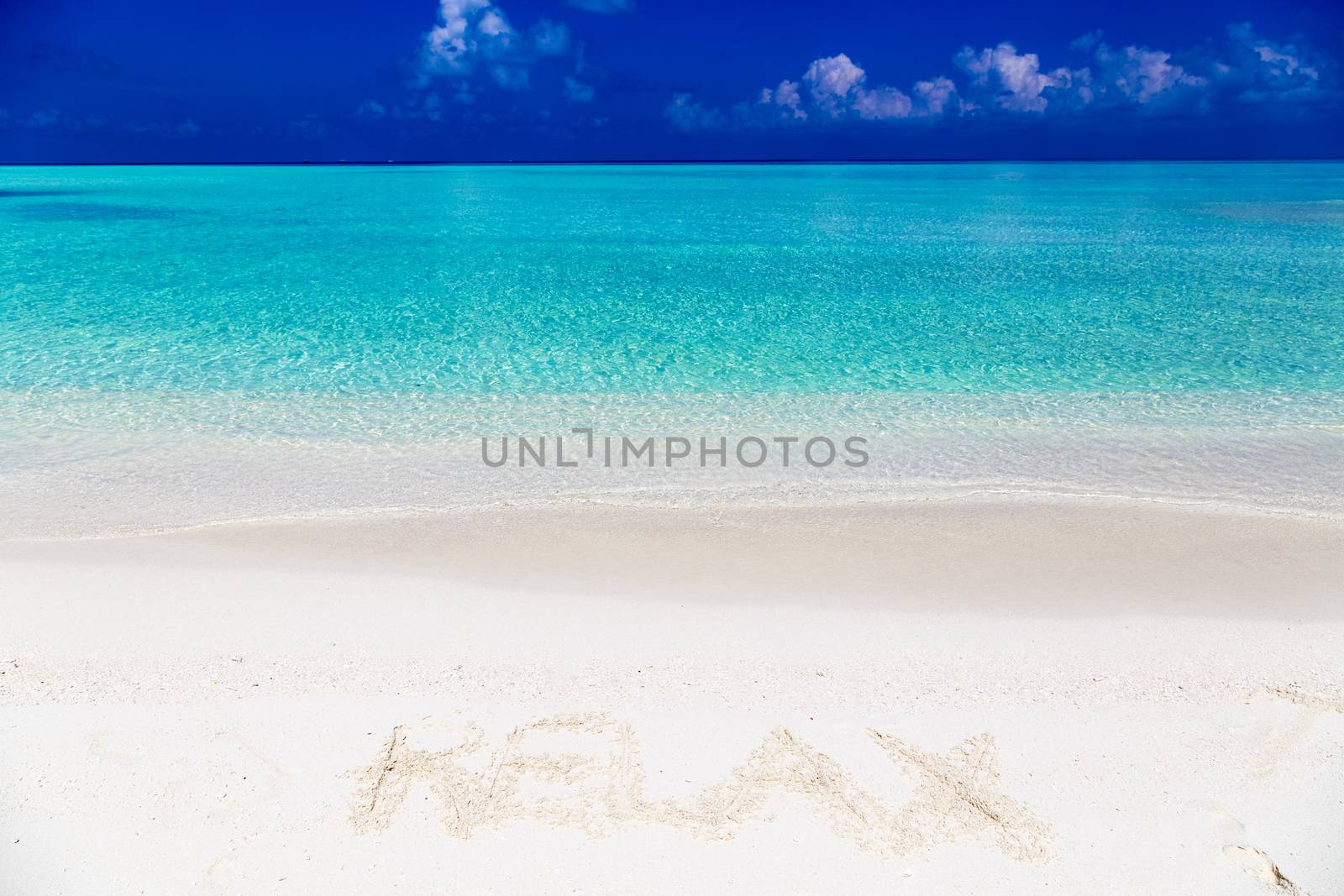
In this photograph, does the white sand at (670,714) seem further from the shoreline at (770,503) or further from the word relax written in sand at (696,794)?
the shoreline at (770,503)

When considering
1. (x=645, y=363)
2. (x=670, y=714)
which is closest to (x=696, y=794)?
(x=670, y=714)

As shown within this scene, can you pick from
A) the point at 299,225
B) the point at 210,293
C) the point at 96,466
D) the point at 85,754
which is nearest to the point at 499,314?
the point at 210,293

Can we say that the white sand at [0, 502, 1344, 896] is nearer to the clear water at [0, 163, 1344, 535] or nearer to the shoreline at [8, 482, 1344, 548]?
the shoreline at [8, 482, 1344, 548]

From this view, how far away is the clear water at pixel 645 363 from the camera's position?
23.8ft

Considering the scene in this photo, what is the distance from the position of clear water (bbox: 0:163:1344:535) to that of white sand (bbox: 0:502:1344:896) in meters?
1.44

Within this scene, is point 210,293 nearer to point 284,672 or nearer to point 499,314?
point 499,314

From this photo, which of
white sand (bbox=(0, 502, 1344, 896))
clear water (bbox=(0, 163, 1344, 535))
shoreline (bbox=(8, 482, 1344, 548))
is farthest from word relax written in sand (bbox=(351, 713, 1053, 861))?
clear water (bbox=(0, 163, 1344, 535))

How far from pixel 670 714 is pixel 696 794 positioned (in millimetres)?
532

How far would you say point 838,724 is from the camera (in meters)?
3.82

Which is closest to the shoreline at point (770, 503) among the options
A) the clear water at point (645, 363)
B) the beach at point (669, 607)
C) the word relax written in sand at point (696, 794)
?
the beach at point (669, 607)

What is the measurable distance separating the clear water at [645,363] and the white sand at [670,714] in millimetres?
1439

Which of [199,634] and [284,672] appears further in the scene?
[199,634]

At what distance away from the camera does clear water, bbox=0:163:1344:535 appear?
285 inches

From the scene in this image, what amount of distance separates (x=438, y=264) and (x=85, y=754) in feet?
57.6
